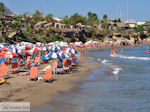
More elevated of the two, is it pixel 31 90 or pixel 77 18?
pixel 77 18

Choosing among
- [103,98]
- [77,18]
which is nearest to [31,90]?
[103,98]

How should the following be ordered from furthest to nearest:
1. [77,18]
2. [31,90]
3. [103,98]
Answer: [77,18] < [31,90] < [103,98]

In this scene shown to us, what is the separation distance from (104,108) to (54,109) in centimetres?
Answer: 204

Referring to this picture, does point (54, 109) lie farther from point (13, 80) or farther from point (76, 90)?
point (13, 80)

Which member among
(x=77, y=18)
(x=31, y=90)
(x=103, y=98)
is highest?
(x=77, y=18)

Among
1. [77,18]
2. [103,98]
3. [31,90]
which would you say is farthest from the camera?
[77,18]

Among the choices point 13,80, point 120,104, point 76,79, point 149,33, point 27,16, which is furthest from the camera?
point 149,33

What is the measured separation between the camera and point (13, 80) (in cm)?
1480

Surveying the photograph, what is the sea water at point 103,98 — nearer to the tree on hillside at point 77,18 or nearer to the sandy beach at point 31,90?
the sandy beach at point 31,90

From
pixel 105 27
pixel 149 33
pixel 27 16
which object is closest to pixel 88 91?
pixel 27 16

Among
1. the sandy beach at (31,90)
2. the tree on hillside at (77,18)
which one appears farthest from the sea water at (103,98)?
the tree on hillside at (77,18)

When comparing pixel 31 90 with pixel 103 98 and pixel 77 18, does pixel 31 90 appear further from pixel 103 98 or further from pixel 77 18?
pixel 77 18

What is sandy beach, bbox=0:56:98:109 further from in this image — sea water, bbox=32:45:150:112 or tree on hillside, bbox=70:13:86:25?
tree on hillside, bbox=70:13:86:25

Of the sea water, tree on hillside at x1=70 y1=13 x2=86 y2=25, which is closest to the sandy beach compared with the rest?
the sea water
